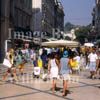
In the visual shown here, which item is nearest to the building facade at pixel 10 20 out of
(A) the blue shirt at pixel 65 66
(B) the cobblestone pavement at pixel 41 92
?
(B) the cobblestone pavement at pixel 41 92

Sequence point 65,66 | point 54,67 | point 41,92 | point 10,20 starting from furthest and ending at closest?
point 10,20 < point 54,67 < point 41,92 < point 65,66

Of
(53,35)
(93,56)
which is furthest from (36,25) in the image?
(93,56)

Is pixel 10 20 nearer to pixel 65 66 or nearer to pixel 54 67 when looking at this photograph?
pixel 54 67

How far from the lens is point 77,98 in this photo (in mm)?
8133

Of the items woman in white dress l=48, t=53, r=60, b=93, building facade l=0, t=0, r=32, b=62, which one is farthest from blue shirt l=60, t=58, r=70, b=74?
building facade l=0, t=0, r=32, b=62

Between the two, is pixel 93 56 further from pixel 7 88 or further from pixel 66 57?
pixel 7 88

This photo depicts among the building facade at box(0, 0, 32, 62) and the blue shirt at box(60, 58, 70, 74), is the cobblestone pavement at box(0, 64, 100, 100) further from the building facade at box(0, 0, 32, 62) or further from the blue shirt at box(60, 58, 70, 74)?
the building facade at box(0, 0, 32, 62)

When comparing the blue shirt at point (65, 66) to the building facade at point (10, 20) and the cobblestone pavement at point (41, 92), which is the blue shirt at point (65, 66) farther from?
the building facade at point (10, 20)

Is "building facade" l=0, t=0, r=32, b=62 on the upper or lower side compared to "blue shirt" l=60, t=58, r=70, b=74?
upper

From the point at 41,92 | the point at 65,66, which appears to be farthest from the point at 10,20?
the point at 65,66

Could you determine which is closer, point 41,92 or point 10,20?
point 41,92

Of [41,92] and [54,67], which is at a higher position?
[54,67]

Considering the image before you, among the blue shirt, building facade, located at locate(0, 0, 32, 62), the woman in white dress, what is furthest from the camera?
building facade, located at locate(0, 0, 32, 62)

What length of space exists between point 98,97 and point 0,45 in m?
19.8
